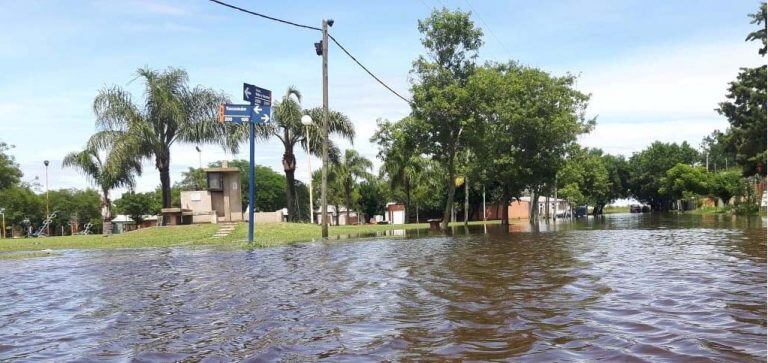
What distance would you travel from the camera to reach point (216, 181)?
3434cm

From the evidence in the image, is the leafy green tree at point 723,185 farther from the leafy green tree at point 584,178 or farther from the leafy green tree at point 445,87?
the leafy green tree at point 445,87

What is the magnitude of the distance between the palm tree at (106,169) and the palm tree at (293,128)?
8.12 meters

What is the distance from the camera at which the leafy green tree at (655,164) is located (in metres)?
94.6

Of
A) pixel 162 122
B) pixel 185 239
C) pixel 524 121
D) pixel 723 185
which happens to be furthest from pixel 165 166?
pixel 723 185

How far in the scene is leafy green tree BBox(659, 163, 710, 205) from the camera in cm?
7512

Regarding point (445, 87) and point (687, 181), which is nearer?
point (445, 87)

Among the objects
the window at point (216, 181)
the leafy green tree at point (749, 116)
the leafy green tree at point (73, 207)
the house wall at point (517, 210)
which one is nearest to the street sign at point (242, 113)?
the window at point (216, 181)

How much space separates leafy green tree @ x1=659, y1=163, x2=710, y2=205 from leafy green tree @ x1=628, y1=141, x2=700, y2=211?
33.9 ft

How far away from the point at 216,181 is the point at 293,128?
6.43 metres

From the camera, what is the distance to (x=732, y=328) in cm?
526

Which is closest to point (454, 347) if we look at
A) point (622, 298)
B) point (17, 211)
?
point (622, 298)

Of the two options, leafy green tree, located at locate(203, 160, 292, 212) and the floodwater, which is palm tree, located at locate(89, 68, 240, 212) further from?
leafy green tree, located at locate(203, 160, 292, 212)

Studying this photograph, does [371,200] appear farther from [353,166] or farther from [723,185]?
[723,185]

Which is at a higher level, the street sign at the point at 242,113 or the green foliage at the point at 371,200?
the street sign at the point at 242,113
